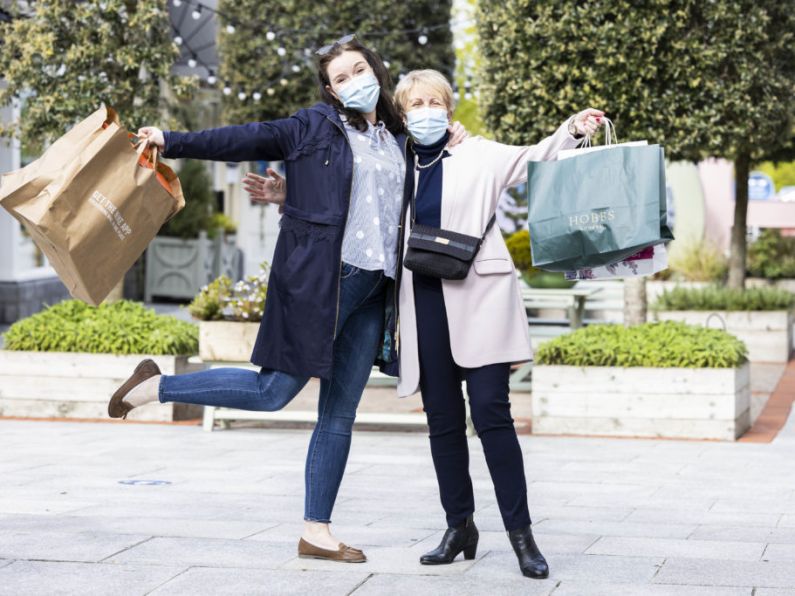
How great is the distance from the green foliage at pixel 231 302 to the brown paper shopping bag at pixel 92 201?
4477 millimetres

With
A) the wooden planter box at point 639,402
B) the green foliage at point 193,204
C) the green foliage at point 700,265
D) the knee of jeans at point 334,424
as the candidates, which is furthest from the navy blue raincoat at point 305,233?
the green foliage at point 193,204

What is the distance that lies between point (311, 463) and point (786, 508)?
7.98ft

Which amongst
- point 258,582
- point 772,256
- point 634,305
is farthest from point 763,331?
point 258,582

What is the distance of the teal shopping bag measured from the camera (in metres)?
4.52

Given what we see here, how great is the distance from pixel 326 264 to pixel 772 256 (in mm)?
17538

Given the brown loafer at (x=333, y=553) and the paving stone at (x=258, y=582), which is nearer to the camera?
the paving stone at (x=258, y=582)

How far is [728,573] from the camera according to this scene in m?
4.57

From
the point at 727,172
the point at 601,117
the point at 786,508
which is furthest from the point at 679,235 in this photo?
the point at 601,117

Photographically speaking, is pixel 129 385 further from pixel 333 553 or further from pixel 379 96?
pixel 379 96

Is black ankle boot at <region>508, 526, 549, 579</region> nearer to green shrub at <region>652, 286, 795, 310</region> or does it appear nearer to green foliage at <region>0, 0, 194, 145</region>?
green foliage at <region>0, 0, 194, 145</region>

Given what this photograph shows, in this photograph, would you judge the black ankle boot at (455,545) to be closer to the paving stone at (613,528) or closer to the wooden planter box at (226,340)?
the paving stone at (613,528)

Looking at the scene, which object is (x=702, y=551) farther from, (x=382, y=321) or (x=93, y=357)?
(x=93, y=357)

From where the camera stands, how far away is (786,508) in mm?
6066

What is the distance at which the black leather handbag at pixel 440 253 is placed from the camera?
4.51 metres
